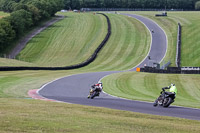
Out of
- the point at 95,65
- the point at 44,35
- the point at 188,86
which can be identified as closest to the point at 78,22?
the point at 44,35

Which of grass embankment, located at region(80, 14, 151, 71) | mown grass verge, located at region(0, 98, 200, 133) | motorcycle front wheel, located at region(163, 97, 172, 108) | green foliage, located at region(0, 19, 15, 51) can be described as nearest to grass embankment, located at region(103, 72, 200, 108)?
motorcycle front wheel, located at region(163, 97, 172, 108)

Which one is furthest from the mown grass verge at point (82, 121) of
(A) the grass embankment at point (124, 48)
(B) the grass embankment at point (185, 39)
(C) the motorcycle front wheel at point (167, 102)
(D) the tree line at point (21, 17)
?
(D) the tree line at point (21, 17)

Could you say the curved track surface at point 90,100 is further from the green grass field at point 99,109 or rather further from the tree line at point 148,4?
the tree line at point 148,4

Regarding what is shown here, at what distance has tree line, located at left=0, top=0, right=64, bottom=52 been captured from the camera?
84.8 metres

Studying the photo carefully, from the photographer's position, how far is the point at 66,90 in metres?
32.6

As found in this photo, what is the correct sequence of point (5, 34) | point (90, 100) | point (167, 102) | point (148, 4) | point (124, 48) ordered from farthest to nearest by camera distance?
point (148, 4)
point (124, 48)
point (5, 34)
point (90, 100)
point (167, 102)

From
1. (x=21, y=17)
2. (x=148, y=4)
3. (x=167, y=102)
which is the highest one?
(x=148, y=4)

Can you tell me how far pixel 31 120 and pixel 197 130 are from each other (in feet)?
20.6

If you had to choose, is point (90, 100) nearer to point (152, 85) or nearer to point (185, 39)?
point (152, 85)

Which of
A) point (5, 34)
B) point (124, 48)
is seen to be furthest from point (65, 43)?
point (124, 48)

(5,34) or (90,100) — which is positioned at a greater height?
(90,100)

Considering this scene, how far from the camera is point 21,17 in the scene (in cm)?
9438

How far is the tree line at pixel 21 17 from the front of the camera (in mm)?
84750

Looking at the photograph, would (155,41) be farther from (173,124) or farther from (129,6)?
(129,6)
